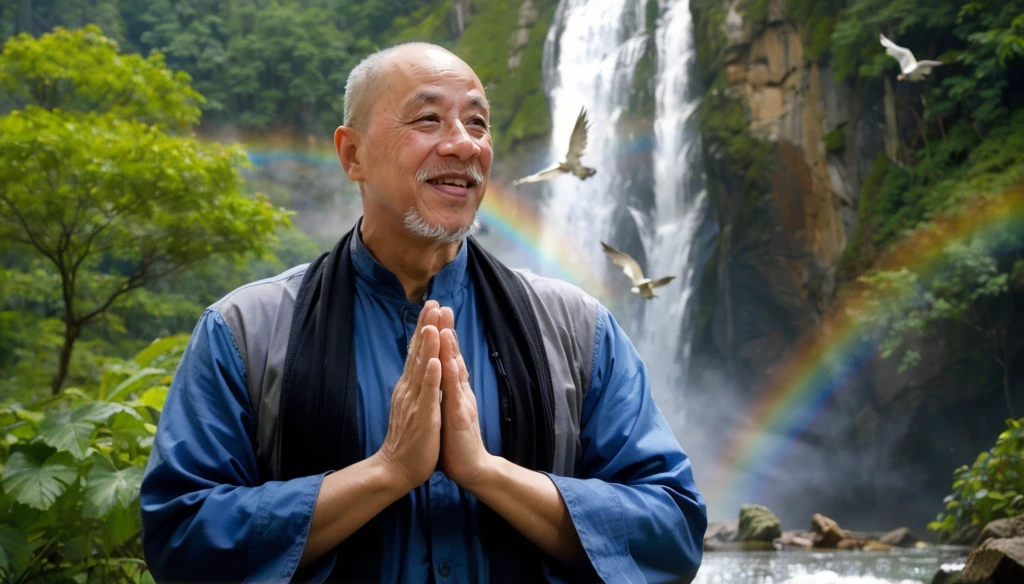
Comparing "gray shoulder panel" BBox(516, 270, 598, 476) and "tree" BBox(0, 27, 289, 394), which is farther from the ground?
"tree" BBox(0, 27, 289, 394)

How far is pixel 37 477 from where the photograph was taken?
131 inches

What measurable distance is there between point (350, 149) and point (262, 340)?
0.42m

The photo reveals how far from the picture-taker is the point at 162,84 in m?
12.3

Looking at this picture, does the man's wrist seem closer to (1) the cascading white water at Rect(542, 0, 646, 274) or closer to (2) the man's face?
(2) the man's face

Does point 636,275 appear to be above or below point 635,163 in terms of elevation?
below

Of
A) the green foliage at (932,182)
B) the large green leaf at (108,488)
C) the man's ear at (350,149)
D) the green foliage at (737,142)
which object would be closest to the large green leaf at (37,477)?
the large green leaf at (108,488)

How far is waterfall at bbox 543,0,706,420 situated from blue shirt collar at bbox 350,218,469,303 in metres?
17.3

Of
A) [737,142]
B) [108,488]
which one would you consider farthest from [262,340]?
[737,142]

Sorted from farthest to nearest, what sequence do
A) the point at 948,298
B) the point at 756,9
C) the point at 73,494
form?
the point at 756,9, the point at 948,298, the point at 73,494

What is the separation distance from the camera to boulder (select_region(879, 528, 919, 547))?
1234 centimetres

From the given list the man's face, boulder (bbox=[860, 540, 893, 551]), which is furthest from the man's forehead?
boulder (bbox=[860, 540, 893, 551])

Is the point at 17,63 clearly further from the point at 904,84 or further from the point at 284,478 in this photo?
the point at 904,84

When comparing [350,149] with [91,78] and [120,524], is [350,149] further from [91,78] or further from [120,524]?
[91,78]

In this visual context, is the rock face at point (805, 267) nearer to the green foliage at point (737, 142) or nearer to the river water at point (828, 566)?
the green foliage at point (737, 142)
